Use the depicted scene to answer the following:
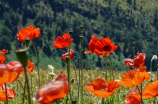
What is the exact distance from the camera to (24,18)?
7274 inches

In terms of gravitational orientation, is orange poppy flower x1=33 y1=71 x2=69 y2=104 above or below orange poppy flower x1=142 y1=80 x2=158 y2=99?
above

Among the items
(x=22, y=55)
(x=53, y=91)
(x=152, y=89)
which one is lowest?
(x=152, y=89)

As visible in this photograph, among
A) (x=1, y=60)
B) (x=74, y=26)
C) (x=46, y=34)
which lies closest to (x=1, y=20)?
(x=46, y=34)

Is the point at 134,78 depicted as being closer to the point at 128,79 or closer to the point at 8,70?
the point at 128,79

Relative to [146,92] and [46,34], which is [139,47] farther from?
[146,92]

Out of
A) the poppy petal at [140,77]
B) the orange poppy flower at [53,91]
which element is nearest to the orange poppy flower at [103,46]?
the poppy petal at [140,77]

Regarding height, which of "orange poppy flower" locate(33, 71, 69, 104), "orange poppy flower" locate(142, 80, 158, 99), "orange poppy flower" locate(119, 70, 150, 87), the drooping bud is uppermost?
the drooping bud

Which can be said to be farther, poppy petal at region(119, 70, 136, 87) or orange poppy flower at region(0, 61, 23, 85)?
poppy petal at region(119, 70, 136, 87)

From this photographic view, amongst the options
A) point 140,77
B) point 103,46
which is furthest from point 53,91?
point 103,46

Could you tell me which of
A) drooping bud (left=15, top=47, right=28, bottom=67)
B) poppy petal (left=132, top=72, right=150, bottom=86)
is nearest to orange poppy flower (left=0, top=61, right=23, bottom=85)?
drooping bud (left=15, top=47, right=28, bottom=67)

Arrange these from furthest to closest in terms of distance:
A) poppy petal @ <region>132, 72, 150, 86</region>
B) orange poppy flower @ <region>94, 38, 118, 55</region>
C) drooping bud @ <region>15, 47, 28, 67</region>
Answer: orange poppy flower @ <region>94, 38, 118, 55</region>
poppy petal @ <region>132, 72, 150, 86</region>
drooping bud @ <region>15, 47, 28, 67</region>

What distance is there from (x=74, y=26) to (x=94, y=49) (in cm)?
18639

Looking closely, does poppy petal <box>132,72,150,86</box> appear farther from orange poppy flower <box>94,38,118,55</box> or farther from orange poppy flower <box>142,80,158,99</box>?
orange poppy flower <box>94,38,118,55</box>

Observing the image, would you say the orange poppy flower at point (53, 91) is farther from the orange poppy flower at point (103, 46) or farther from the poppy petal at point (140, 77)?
the orange poppy flower at point (103, 46)
